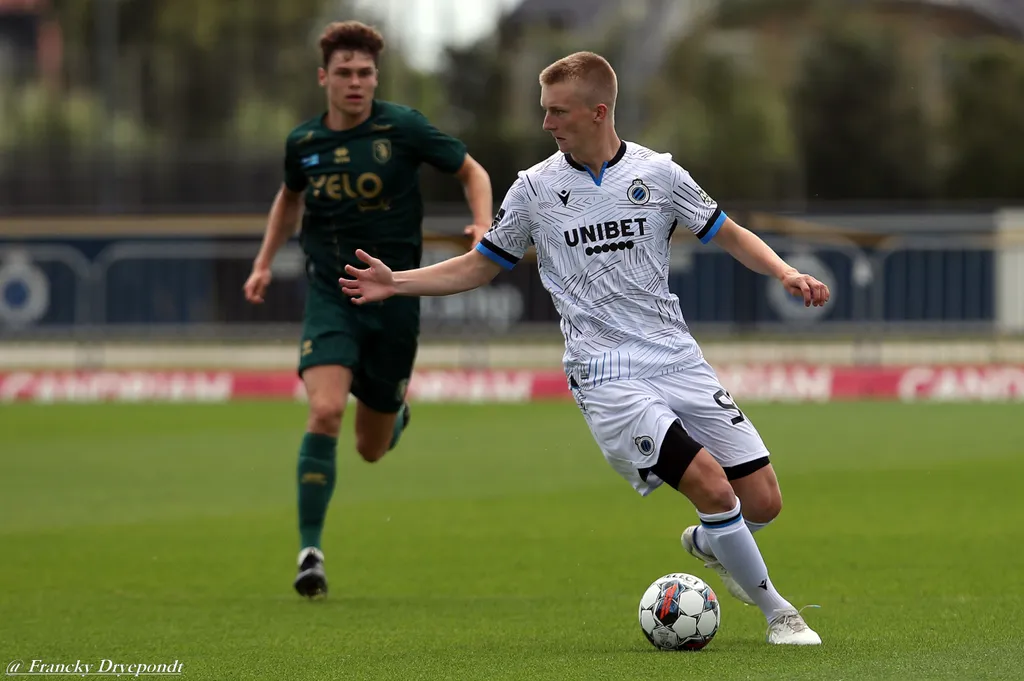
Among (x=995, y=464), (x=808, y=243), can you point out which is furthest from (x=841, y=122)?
(x=995, y=464)

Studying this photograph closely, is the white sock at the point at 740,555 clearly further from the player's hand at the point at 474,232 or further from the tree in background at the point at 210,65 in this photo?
the tree in background at the point at 210,65

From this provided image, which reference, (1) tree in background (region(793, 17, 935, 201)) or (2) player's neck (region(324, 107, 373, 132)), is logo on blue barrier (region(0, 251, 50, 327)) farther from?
(1) tree in background (region(793, 17, 935, 201))

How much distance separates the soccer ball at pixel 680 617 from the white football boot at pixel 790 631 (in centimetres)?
21

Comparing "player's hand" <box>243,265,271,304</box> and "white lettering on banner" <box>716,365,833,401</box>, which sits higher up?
"player's hand" <box>243,265,271,304</box>

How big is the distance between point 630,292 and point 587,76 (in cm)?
81

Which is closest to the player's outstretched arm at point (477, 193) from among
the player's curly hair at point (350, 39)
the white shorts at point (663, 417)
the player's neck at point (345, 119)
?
the player's neck at point (345, 119)

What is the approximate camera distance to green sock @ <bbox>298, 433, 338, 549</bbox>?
810cm

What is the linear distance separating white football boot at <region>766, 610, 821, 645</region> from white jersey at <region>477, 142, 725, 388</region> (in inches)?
38.7

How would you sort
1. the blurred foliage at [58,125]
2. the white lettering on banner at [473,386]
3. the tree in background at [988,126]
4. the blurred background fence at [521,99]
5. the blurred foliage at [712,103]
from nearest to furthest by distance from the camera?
the white lettering on banner at [473,386] < the blurred background fence at [521,99] < the blurred foliage at [712,103] < the tree in background at [988,126] < the blurred foliage at [58,125]

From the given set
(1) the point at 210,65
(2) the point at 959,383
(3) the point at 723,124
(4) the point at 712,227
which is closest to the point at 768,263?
(4) the point at 712,227

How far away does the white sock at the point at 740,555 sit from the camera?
6.08m

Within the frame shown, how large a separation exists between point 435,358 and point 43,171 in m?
14.6

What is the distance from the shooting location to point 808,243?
22469 mm

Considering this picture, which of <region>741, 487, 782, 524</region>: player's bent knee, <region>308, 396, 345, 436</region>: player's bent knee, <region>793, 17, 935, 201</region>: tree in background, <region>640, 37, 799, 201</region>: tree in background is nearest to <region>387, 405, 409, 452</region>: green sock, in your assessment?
<region>308, 396, 345, 436</region>: player's bent knee
